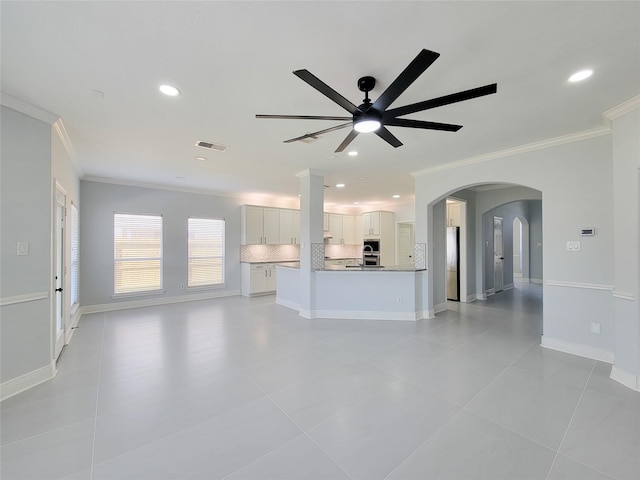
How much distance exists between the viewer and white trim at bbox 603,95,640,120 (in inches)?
103

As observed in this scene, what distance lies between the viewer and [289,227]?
8.30 meters

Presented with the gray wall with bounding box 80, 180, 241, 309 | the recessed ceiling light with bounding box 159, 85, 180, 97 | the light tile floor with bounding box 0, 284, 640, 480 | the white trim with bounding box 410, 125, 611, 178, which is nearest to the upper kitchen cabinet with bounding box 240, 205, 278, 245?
the gray wall with bounding box 80, 180, 241, 309

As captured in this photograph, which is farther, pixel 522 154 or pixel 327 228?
pixel 327 228

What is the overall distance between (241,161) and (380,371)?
12.3ft

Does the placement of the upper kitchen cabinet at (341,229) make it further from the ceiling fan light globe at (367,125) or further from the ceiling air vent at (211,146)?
the ceiling fan light globe at (367,125)

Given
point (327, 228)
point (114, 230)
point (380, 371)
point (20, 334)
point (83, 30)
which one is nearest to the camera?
point (83, 30)

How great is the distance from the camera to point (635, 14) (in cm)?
166

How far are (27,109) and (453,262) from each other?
768cm

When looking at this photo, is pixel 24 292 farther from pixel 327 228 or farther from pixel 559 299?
pixel 327 228

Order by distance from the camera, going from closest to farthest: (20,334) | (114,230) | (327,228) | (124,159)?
1. (20,334)
2. (124,159)
3. (114,230)
4. (327,228)

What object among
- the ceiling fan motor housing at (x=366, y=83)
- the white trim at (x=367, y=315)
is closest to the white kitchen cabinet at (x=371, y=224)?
the white trim at (x=367, y=315)

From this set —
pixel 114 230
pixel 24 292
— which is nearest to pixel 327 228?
pixel 114 230

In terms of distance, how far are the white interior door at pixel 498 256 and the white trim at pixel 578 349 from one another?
427cm

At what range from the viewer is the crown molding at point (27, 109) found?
2559 millimetres
